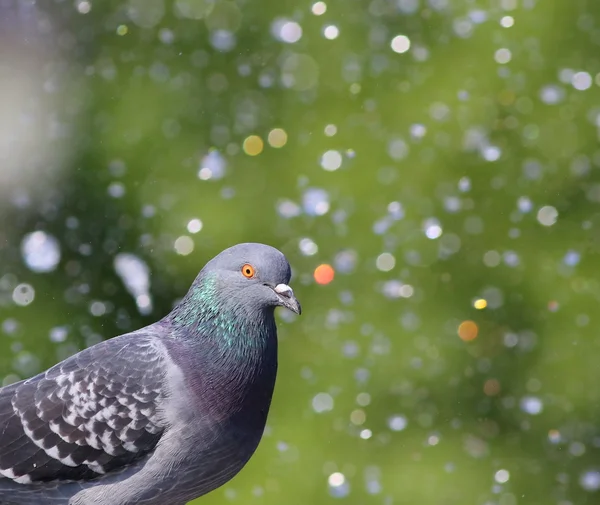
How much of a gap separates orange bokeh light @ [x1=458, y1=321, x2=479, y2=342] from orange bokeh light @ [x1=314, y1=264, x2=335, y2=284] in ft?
2.29

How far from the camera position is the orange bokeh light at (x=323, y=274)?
4.86 metres

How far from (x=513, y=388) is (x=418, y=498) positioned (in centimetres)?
72

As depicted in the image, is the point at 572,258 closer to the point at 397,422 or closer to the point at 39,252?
the point at 397,422

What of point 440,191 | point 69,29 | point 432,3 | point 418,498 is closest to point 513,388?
point 418,498

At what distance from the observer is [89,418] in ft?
10.8

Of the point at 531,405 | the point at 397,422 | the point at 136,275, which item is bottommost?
the point at 531,405

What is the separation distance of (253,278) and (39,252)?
83.0 inches

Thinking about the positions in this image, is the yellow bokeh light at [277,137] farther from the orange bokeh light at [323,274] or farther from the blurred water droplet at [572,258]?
the blurred water droplet at [572,258]

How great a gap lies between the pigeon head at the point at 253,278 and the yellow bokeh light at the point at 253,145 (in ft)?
5.69

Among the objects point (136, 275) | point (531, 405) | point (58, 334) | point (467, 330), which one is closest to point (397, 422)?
point (467, 330)

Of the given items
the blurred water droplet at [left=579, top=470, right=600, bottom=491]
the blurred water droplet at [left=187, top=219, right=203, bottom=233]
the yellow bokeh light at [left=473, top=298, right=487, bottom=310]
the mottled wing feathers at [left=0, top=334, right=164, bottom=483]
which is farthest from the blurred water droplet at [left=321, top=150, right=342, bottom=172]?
the blurred water droplet at [left=579, top=470, right=600, bottom=491]

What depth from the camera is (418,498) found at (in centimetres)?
495

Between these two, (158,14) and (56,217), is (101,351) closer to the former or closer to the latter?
(56,217)

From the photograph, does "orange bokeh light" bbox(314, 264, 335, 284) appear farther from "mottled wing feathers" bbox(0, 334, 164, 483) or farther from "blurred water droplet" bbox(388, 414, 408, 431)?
"mottled wing feathers" bbox(0, 334, 164, 483)
